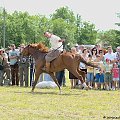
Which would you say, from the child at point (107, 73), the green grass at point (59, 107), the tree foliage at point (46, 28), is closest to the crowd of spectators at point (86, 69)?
the child at point (107, 73)

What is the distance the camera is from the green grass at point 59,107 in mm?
10406

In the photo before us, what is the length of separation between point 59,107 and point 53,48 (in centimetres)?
504

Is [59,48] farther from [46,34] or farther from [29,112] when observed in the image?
[29,112]

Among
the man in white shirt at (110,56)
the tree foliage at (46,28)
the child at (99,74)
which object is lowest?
the child at (99,74)

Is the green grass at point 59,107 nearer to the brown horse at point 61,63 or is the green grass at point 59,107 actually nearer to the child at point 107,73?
the brown horse at point 61,63

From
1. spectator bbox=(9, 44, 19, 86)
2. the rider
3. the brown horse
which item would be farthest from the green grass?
spectator bbox=(9, 44, 19, 86)

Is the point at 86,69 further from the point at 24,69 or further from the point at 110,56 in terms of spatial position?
the point at 24,69

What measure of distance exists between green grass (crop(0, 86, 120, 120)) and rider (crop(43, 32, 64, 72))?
192 centimetres

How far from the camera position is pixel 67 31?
99.5 meters

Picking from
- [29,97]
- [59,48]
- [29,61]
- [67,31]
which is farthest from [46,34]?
[67,31]

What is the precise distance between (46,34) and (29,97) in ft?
9.54

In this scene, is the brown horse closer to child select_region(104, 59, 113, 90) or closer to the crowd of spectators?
the crowd of spectators

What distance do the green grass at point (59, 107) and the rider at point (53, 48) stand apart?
75.6 inches

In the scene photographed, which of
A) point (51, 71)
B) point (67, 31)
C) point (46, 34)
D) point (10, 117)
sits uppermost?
point (67, 31)
